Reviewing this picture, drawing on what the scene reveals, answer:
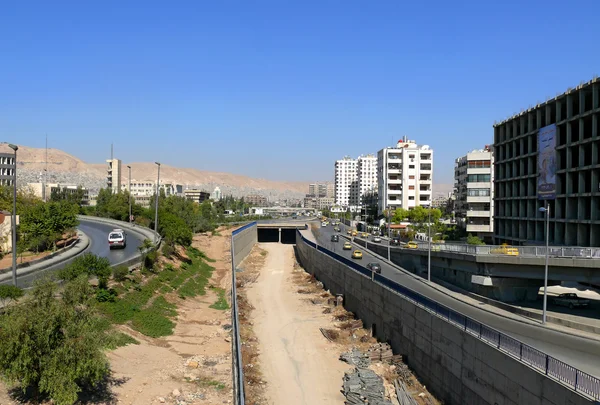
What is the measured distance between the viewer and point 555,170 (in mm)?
52125

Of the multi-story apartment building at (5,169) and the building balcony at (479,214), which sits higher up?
the multi-story apartment building at (5,169)

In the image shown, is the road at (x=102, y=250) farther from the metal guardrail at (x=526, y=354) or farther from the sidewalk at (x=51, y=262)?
the metal guardrail at (x=526, y=354)

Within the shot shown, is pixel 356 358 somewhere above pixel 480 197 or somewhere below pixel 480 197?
below

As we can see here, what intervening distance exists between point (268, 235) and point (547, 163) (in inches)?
3794

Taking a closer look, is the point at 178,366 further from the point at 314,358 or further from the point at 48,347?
the point at 48,347

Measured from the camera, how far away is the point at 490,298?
128 feet

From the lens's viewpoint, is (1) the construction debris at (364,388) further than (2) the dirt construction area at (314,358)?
No

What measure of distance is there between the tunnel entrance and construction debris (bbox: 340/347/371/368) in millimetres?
102728

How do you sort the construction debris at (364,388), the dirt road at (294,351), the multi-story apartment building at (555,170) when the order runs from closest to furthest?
the construction debris at (364,388)
the dirt road at (294,351)
the multi-story apartment building at (555,170)

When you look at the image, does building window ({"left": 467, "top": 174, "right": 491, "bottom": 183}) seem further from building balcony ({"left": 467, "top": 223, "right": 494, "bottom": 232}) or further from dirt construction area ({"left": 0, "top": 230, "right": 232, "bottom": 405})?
dirt construction area ({"left": 0, "top": 230, "right": 232, "bottom": 405})

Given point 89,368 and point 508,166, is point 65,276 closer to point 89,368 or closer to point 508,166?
point 89,368

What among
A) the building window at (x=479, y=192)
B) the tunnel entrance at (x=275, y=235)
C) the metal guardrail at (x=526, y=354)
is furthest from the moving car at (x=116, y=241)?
the tunnel entrance at (x=275, y=235)

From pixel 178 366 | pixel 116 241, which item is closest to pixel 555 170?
pixel 178 366

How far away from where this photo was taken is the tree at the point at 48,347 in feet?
60.5
